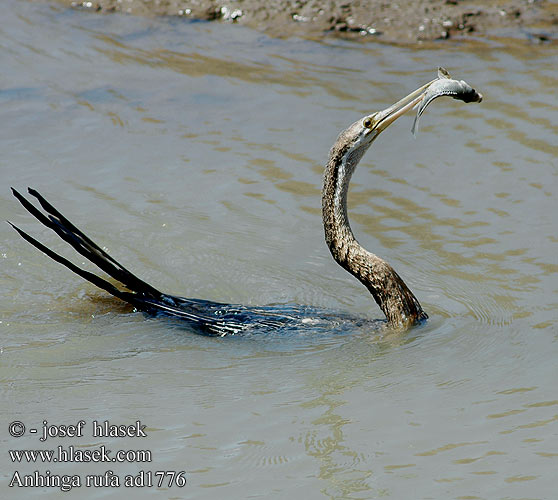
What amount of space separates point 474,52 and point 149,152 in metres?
3.60

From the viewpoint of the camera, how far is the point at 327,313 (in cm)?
544

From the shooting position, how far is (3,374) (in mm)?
4793

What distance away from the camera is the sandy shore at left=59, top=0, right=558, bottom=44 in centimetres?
974

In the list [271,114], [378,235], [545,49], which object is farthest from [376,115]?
[545,49]

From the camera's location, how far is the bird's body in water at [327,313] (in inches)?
204

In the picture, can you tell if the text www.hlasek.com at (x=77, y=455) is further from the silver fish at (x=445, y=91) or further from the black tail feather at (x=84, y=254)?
the silver fish at (x=445, y=91)

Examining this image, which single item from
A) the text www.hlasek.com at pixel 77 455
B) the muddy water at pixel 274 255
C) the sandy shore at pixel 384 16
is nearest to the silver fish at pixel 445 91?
the muddy water at pixel 274 255

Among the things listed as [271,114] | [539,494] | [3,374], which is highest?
[271,114]

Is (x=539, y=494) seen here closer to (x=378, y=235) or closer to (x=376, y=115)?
(x=376, y=115)

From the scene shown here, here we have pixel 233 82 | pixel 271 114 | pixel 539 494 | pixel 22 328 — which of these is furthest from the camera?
pixel 233 82

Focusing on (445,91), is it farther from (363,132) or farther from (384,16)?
(384,16)

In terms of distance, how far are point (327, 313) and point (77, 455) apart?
78.0 inches

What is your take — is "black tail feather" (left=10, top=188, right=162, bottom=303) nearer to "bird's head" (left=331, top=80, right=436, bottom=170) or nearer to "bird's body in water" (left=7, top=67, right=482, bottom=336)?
"bird's body in water" (left=7, top=67, right=482, bottom=336)

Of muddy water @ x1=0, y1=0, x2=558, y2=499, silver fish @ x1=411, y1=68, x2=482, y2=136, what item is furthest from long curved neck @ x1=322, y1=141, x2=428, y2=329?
silver fish @ x1=411, y1=68, x2=482, y2=136
